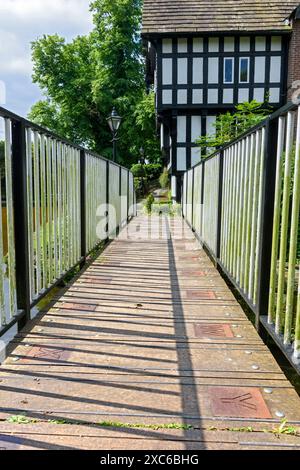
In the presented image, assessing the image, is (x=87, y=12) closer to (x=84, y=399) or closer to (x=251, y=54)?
(x=251, y=54)

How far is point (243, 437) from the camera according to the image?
1.46 meters

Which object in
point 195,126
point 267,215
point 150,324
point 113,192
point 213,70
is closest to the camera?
point 267,215

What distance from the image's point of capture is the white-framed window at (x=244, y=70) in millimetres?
15734

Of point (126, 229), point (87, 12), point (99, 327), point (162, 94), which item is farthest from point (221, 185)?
point (87, 12)

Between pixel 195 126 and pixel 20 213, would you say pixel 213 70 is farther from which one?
pixel 20 213

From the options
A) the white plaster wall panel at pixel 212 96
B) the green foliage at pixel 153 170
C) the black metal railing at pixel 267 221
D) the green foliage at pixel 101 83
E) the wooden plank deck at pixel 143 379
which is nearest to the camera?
the wooden plank deck at pixel 143 379

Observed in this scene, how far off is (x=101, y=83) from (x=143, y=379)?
22.5 m

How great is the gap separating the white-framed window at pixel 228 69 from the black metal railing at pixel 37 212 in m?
12.8

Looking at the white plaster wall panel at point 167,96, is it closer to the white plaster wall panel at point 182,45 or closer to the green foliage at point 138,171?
the white plaster wall panel at point 182,45

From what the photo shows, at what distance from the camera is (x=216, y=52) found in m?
15.7

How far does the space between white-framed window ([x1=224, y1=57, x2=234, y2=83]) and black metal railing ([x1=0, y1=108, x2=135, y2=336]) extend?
12811 millimetres

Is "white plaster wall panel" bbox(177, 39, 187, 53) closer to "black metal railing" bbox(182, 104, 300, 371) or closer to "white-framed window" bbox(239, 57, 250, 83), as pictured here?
"white-framed window" bbox(239, 57, 250, 83)

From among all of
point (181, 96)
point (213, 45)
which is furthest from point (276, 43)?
point (181, 96)

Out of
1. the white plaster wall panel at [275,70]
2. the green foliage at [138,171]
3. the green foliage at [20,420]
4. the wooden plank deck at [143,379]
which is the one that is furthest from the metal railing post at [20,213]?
the green foliage at [138,171]
